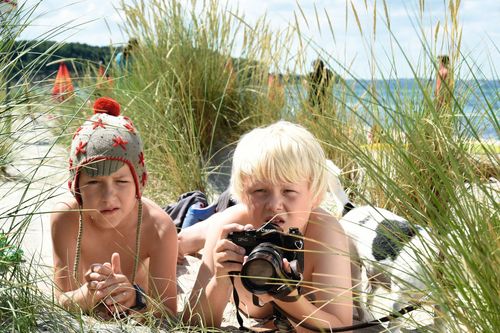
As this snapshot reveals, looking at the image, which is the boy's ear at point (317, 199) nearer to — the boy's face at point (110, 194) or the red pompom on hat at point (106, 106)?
the boy's face at point (110, 194)

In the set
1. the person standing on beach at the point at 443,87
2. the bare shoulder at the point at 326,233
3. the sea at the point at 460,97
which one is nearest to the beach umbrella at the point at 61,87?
the sea at the point at 460,97

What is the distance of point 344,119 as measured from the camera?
471 centimetres

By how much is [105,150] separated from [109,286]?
50 cm

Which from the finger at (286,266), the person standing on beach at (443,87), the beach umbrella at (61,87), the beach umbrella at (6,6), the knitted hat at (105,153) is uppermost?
the beach umbrella at (6,6)

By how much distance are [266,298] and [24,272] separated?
29.1 inches

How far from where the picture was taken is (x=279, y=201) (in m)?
2.45

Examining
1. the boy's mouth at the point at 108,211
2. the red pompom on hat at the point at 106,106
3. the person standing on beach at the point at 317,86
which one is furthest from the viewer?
the person standing on beach at the point at 317,86

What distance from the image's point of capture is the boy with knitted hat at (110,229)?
93.4 inches

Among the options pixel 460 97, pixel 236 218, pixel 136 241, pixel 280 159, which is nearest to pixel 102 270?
pixel 136 241

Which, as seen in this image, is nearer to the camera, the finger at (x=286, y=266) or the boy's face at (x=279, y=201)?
the finger at (x=286, y=266)

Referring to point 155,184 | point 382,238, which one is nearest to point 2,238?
point 382,238

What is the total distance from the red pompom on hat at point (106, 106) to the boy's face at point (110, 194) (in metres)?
0.33

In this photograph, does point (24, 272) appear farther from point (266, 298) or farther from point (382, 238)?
point (382, 238)

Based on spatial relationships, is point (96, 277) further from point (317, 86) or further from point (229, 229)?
point (317, 86)
